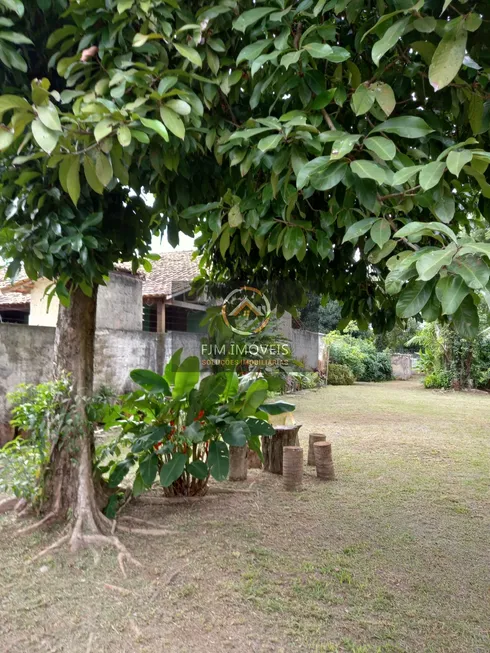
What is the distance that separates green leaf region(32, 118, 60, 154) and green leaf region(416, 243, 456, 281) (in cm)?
111

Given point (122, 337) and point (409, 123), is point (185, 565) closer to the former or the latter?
point (409, 123)

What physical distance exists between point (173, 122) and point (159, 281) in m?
9.77

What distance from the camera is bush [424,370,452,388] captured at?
568 inches

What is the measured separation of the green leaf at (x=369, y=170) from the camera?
1.31 meters

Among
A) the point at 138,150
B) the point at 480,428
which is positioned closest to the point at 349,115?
the point at 138,150

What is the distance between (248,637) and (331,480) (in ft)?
8.34

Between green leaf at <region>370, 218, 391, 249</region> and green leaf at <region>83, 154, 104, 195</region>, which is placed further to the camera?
green leaf at <region>83, 154, 104, 195</region>

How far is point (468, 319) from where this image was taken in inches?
45.7

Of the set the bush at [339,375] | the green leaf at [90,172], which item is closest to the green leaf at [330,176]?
the green leaf at [90,172]

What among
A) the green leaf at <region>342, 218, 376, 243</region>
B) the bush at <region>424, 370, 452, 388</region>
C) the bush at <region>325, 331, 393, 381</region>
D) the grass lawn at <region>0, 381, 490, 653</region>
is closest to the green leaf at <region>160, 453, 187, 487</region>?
the grass lawn at <region>0, 381, 490, 653</region>

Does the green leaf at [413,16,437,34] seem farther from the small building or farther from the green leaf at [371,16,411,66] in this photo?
the small building

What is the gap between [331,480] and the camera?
14.7 ft

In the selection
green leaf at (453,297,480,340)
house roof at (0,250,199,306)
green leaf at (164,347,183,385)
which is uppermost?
house roof at (0,250,199,306)

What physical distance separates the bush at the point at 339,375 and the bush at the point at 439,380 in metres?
2.42
